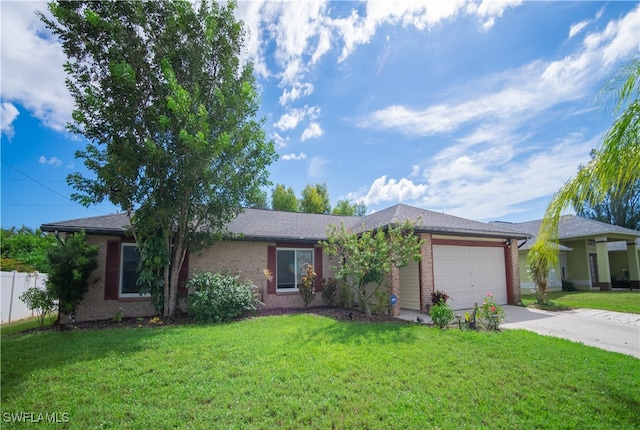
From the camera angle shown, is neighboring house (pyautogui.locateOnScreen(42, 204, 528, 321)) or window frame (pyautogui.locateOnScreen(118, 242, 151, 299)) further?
window frame (pyautogui.locateOnScreen(118, 242, 151, 299))

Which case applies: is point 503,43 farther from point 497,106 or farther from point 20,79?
point 20,79

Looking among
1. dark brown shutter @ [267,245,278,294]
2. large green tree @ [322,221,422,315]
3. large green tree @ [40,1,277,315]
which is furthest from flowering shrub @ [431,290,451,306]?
large green tree @ [40,1,277,315]

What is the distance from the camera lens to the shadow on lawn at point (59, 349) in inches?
198

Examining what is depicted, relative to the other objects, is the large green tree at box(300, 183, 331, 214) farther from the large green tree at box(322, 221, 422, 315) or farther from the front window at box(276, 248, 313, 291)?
the large green tree at box(322, 221, 422, 315)

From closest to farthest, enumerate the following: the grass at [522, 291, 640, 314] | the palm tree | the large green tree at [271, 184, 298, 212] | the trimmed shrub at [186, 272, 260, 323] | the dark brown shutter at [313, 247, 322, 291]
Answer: the palm tree
the trimmed shrub at [186, 272, 260, 323]
the grass at [522, 291, 640, 314]
the dark brown shutter at [313, 247, 322, 291]
the large green tree at [271, 184, 298, 212]

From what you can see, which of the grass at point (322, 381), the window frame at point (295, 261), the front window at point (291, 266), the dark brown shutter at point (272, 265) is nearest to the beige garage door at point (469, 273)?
the grass at point (322, 381)

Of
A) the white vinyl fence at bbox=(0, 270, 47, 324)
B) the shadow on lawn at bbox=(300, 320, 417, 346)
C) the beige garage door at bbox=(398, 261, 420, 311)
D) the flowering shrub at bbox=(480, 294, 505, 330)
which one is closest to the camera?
the shadow on lawn at bbox=(300, 320, 417, 346)

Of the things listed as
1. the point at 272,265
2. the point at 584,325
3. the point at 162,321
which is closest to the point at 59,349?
the point at 162,321

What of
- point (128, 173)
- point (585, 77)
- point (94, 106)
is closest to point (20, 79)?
point (94, 106)

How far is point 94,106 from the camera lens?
820cm

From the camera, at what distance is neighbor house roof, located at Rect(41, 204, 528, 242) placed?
9.58 m

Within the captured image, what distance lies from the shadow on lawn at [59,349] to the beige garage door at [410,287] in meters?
8.27

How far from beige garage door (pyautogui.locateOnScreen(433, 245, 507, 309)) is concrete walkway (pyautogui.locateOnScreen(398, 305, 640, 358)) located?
0.86 m

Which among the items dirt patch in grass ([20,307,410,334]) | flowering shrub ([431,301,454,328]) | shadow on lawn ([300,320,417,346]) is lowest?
dirt patch in grass ([20,307,410,334])
